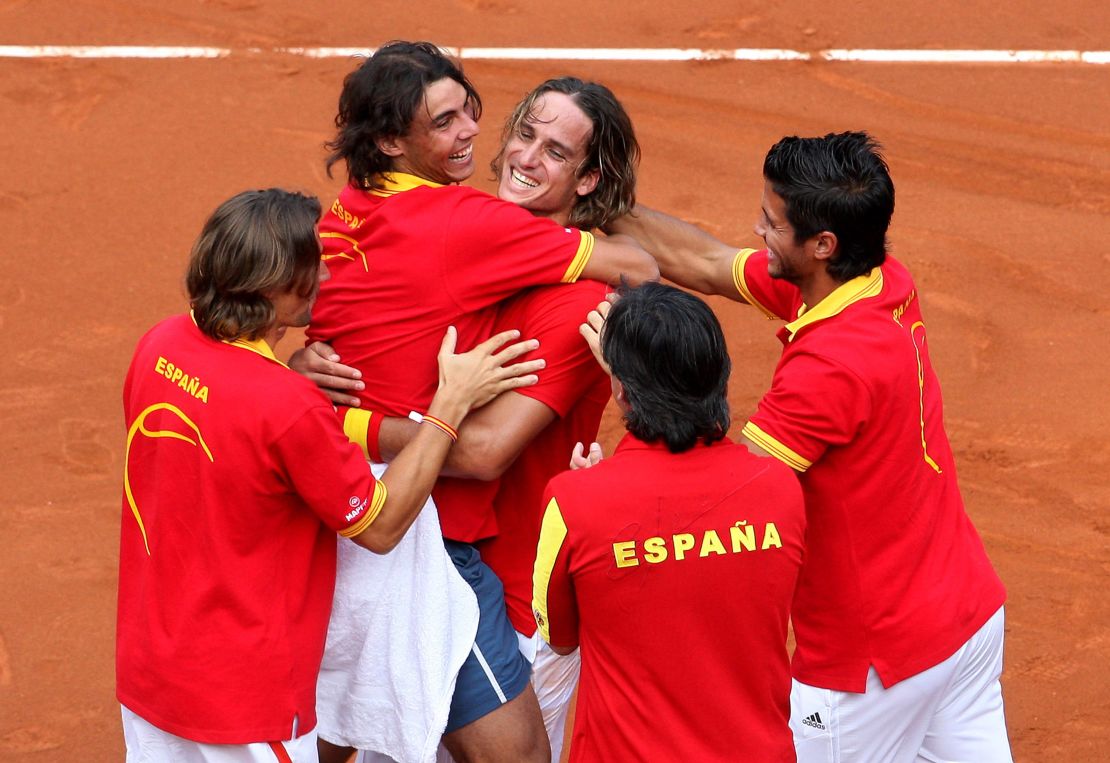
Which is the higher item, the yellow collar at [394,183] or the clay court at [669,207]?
the yellow collar at [394,183]

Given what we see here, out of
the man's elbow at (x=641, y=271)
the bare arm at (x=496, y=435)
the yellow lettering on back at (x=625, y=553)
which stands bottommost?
the bare arm at (x=496, y=435)

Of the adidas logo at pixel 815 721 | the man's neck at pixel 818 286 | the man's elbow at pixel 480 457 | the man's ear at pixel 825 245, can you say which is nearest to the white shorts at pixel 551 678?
the man's elbow at pixel 480 457

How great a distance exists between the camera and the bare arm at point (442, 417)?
401 centimetres

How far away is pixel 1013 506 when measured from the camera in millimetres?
7445

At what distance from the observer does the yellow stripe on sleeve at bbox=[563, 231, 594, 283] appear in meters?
4.33

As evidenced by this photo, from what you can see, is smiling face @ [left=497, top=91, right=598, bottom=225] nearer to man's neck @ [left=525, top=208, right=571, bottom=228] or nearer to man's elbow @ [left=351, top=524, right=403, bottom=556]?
man's neck @ [left=525, top=208, right=571, bottom=228]

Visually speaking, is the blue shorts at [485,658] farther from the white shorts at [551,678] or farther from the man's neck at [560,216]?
the man's neck at [560,216]

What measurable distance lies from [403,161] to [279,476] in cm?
115

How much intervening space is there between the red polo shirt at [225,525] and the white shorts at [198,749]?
0.16 feet

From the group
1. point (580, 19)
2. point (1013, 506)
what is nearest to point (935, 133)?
point (580, 19)

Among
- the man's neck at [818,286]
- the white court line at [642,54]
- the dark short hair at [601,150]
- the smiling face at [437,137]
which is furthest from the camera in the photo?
the white court line at [642,54]

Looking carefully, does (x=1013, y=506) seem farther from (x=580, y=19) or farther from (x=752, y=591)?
(x=580, y=19)

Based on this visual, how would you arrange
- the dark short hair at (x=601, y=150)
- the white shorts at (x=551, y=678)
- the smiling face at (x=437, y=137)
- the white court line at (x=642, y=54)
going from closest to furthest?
the smiling face at (x=437, y=137)
the white shorts at (x=551, y=678)
the dark short hair at (x=601, y=150)
the white court line at (x=642, y=54)

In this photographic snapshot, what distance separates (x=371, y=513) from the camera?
3.95 metres
